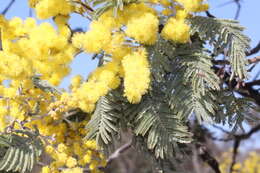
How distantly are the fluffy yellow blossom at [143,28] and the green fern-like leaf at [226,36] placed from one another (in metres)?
0.17

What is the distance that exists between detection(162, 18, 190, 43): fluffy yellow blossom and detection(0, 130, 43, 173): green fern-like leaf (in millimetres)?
516

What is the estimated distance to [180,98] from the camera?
44.9 inches

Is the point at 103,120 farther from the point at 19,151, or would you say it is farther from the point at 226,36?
the point at 226,36

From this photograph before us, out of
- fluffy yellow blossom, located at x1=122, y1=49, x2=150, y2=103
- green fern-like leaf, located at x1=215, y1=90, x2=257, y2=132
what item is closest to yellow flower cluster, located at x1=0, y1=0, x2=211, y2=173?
fluffy yellow blossom, located at x1=122, y1=49, x2=150, y2=103

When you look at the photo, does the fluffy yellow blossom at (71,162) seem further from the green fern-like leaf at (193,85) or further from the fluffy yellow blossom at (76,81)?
the green fern-like leaf at (193,85)

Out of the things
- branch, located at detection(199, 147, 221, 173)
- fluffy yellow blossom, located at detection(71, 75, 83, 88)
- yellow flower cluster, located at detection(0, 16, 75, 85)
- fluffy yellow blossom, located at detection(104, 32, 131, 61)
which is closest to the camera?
yellow flower cluster, located at detection(0, 16, 75, 85)

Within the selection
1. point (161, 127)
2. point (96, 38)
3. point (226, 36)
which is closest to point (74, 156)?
point (161, 127)

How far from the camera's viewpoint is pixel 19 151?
1.18m

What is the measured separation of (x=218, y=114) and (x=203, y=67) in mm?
183

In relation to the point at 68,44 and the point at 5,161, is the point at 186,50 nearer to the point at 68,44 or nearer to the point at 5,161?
the point at 68,44

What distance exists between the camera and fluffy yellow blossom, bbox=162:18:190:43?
1113 millimetres

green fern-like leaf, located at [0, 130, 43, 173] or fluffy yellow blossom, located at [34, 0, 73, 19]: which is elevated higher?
fluffy yellow blossom, located at [34, 0, 73, 19]

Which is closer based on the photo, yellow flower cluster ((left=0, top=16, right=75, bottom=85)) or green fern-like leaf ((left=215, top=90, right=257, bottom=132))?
yellow flower cluster ((left=0, top=16, right=75, bottom=85))

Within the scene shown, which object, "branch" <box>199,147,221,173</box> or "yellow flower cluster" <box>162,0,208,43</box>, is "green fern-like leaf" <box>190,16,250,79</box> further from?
"branch" <box>199,147,221,173</box>
